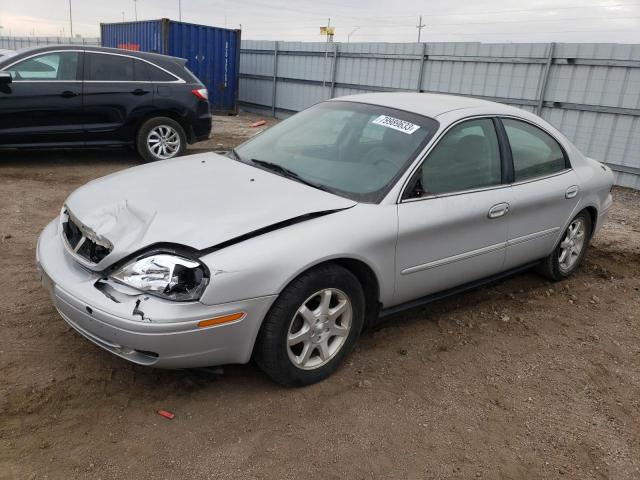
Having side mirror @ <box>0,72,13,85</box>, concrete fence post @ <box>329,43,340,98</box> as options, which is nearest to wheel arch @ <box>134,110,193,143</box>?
side mirror @ <box>0,72,13,85</box>

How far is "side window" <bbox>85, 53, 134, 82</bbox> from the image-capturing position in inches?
307

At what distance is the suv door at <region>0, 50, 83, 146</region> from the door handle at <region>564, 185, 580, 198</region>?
644 cm

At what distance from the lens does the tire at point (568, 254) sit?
15.4ft

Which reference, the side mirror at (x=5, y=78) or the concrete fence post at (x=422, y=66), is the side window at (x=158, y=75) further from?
the concrete fence post at (x=422, y=66)

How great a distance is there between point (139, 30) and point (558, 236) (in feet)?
50.4

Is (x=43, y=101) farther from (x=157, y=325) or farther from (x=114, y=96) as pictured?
(x=157, y=325)

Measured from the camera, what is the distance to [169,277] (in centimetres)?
258

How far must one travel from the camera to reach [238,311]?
2609 mm

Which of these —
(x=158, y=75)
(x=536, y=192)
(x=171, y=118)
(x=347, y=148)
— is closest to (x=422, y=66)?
(x=171, y=118)

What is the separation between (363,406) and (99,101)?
659cm

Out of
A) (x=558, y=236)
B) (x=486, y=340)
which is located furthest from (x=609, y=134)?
(x=486, y=340)

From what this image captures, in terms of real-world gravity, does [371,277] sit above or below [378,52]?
below

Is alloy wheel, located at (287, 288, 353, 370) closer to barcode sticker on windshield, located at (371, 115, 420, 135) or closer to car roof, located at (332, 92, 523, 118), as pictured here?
barcode sticker on windshield, located at (371, 115, 420, 135)

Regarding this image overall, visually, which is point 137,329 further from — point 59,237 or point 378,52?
point 378,52
